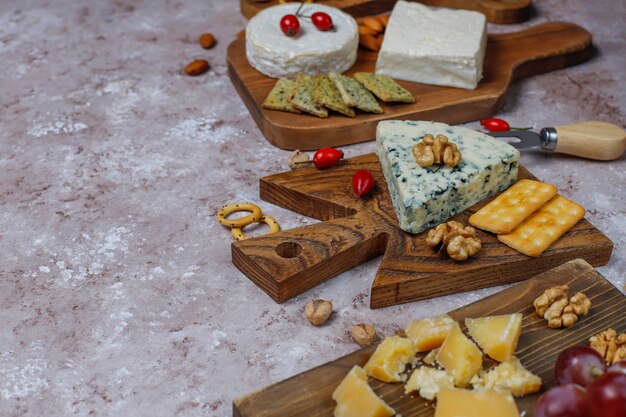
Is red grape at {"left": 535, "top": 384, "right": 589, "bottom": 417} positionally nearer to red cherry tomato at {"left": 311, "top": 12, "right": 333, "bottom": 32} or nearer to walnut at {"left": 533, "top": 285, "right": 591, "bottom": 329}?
walnut at {"left": 533, "top": 285, "right": 591, "bottom": 329}

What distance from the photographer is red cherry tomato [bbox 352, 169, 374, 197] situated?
271 centimetres

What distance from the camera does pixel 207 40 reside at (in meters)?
3.84

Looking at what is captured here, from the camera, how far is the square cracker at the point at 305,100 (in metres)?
3.13

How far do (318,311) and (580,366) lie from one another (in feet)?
2.52

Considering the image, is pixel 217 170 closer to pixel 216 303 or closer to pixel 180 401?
pixel 216 303

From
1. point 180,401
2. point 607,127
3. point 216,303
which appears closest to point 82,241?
Result: point 216,303

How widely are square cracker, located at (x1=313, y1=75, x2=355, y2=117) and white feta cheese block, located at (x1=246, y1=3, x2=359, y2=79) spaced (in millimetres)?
140

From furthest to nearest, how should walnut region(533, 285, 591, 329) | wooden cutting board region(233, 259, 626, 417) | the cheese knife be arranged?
1. the cheese knife
2. walnut region(533, 285, 591, 329)
3. wooden cutting board region(233, 259, 626, 417)

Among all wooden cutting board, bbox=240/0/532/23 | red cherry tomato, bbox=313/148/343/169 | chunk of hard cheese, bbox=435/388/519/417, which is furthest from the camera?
wooden cutting board, bbox=240/0/532/23

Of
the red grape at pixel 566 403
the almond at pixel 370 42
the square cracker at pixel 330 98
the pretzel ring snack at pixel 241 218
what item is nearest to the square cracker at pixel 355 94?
A: the square cracker at pixel 330 98

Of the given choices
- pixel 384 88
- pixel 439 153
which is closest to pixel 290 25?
pixel 384 88

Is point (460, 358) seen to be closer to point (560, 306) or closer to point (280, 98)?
point (560, 306)

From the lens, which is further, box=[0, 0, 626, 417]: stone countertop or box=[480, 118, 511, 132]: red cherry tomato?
box=[480, 118, 511, 132]: red cherry tomato

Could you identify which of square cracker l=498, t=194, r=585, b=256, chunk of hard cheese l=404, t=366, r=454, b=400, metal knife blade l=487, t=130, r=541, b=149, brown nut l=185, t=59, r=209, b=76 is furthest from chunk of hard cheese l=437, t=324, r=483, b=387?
brown nut l=185, t=59, r=209, b=76
